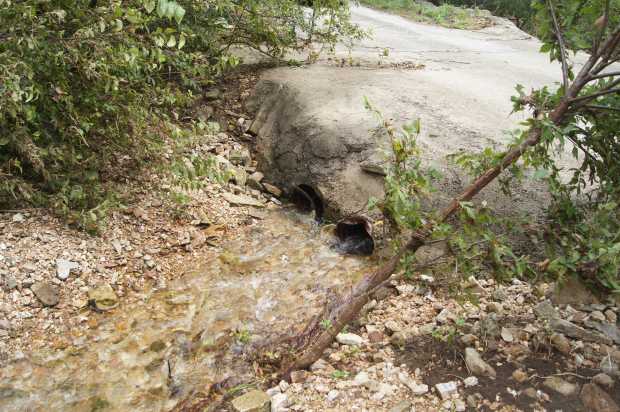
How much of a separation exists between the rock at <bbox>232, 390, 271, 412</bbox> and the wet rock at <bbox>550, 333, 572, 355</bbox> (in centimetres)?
164

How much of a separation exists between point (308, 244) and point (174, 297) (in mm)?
1333

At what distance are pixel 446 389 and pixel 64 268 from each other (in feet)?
9.29

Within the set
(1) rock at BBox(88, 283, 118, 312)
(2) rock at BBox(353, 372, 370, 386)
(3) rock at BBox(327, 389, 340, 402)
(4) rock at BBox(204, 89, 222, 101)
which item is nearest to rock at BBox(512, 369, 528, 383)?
(2) rock at BBox(353, 372, 370, 386)

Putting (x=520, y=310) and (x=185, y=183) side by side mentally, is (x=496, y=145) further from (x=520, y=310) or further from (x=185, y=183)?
(x=185, y=183)

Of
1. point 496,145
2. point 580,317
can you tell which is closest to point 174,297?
point 580,317

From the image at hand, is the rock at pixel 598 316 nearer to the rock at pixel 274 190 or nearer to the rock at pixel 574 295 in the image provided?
the rock at pixel 574 295

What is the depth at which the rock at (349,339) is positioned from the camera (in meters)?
3.25

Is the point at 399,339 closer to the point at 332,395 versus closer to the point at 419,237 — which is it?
the point at 332,395

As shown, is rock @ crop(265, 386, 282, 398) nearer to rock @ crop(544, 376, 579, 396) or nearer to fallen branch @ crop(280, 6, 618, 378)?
fallen branch @ crop(280, 6, 618, 378)

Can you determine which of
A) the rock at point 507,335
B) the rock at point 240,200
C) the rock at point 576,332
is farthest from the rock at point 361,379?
the rock at point 240,200

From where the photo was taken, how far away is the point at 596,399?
242 cm

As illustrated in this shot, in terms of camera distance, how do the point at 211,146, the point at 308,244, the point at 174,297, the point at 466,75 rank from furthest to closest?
the point at 466,75
the point at 211,146
the point at 308,244
the point at 174,297

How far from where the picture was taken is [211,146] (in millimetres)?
5797

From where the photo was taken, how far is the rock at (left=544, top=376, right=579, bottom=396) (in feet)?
8.29
